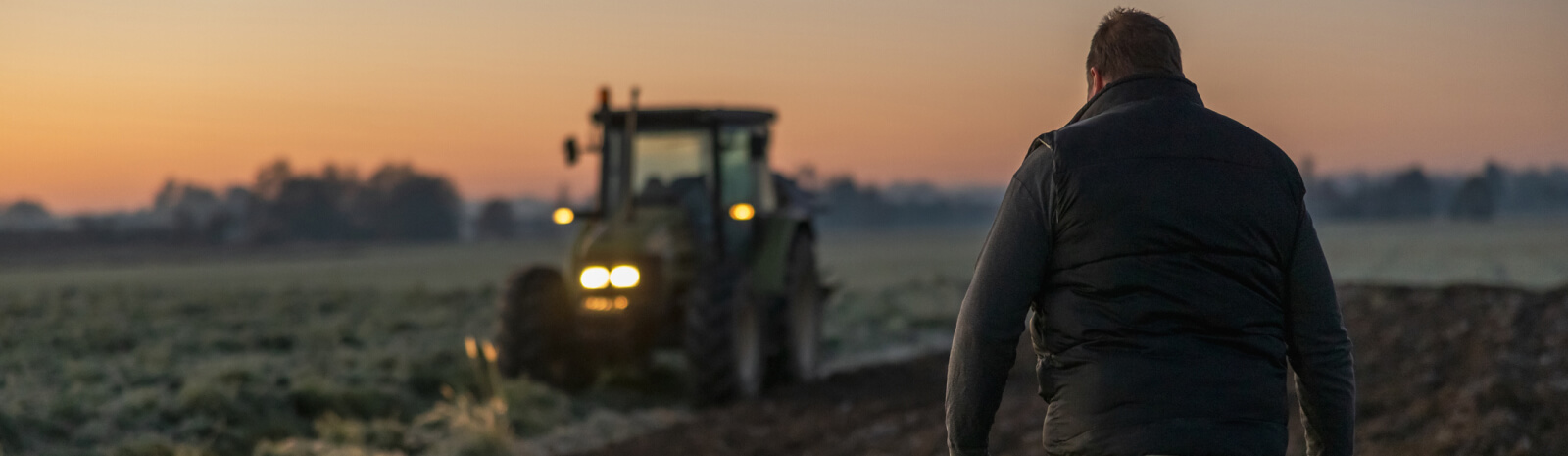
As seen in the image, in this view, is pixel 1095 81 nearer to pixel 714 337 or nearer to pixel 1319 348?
pixel 1319 348

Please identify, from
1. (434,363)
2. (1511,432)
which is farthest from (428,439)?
(1511,432)

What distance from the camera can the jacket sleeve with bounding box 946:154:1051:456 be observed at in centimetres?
241

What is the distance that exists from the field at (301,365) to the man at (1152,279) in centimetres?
626

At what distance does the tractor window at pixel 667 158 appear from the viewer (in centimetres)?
1077

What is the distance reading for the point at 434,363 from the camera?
40.4 feet

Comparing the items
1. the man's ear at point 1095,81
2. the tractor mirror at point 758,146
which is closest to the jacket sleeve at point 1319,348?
the man's ear at point 1095,81

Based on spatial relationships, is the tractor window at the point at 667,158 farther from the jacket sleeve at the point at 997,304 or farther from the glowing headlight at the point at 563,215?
the jacket sleeve at the point at 997,304

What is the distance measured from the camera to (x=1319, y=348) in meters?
2.55

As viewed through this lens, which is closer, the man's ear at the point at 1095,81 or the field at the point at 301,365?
the man's ear at the point at 1095,81

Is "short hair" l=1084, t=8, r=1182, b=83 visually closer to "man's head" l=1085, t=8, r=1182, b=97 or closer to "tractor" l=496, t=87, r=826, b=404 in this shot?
"man's head" l=1085, t=8, r=1182, b=97

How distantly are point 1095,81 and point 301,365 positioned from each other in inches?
444

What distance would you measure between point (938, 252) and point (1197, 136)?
80.7 metres

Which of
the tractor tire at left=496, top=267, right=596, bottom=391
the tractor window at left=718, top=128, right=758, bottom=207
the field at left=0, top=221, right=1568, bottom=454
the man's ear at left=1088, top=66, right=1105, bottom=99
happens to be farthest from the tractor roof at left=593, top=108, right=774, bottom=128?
the man's ear at left=1088, top=66, right=1105, bottom=99

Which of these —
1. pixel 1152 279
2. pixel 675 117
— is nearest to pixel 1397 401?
pixel 675 117
